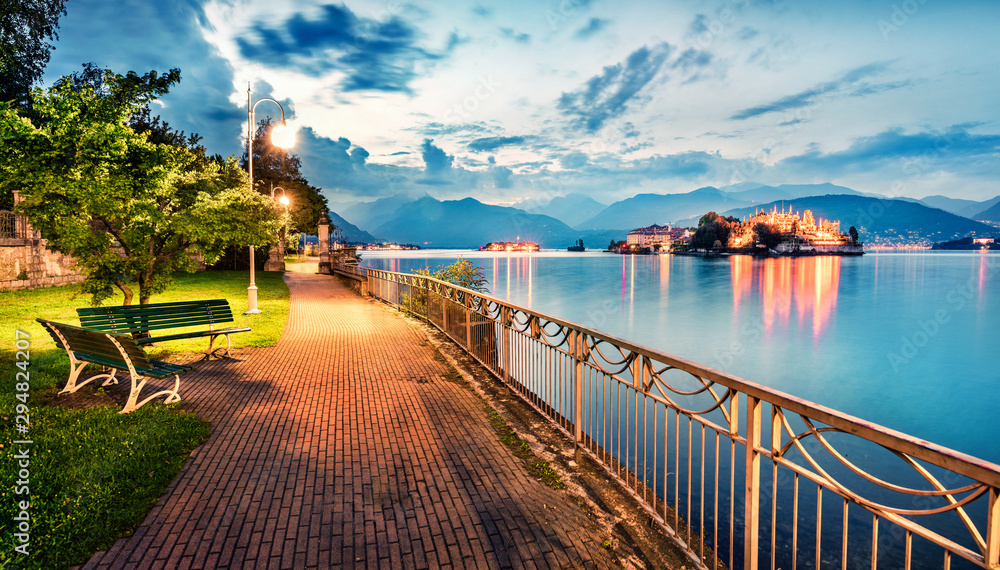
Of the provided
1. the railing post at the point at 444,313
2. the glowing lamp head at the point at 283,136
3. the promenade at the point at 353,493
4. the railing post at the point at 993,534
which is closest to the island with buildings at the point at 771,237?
the glowing lamp head at the point at 283,136

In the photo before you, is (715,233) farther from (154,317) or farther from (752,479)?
(752,479)

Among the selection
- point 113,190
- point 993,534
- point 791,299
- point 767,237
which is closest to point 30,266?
point 113,190

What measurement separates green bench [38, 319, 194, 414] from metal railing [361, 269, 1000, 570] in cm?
427

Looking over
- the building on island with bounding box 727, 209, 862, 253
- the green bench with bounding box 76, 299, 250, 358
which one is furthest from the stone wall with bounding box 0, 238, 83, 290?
the building on island with bounding box 727, 209, 862, 253

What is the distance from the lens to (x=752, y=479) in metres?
2.60

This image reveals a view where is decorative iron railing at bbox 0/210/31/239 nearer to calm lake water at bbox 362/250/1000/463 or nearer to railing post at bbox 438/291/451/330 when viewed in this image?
railing post at bbox 438/291/451/330

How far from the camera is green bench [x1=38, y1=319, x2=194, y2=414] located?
5.17 meters

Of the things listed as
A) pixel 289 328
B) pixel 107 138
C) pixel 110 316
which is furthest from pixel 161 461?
pixel 289 328

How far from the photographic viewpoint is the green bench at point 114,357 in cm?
517

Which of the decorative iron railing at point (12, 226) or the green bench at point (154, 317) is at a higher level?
the decorative iron railing at point (12, 226)

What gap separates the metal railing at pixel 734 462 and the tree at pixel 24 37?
87.4 ft

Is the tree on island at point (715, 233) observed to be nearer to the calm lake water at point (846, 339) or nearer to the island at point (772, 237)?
the island at point (772, 237)

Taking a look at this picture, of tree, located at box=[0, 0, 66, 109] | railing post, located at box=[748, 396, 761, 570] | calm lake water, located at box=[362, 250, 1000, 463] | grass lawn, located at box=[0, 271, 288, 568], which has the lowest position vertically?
calm lake water, located at box=[362, 250, 1000, 463]

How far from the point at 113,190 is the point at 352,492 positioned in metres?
7.08
